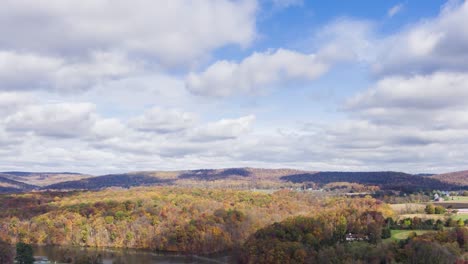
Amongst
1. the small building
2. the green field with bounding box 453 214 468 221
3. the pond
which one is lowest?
the pond

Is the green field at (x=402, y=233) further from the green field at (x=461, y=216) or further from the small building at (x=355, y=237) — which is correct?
the green field at (x=461, y=216)

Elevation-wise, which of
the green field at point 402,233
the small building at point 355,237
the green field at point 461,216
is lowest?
the small building at point 355,237

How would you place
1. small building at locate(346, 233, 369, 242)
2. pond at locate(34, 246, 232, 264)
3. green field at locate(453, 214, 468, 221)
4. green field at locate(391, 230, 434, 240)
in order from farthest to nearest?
green field at locate(453, 214, 468, 221)
pond at locate(34, 246, 232, 264)
small building at locate(346, 233, 369, 242)
green field at locate(391, 230, 434, 240)

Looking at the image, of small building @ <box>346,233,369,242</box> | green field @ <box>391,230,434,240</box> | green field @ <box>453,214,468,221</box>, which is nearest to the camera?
green field @ <box>391,230,434,240</box>

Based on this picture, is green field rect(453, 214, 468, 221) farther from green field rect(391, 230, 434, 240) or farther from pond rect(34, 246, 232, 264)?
pond rect(34, 246, 232, 264)

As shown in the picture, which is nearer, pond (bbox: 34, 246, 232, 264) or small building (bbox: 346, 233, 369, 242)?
small building (bbox: 346, 233, 369, 242)

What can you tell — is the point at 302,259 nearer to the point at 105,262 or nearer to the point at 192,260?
the point at 192,260

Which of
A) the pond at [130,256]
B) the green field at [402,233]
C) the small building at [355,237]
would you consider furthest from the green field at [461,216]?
the pond at [130,256]

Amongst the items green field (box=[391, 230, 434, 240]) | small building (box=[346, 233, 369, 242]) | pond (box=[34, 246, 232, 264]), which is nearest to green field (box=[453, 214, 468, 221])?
green field (box=[391, 230, 434, 240])
